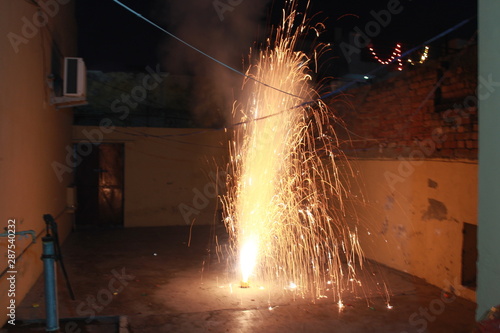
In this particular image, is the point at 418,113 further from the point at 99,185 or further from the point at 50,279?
the point at 99,185

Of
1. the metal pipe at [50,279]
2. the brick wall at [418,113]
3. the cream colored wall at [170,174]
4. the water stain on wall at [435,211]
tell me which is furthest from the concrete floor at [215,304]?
the cream colored wall at [170,174]

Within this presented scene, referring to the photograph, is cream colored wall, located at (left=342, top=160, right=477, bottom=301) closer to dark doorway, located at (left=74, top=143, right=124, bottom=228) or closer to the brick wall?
the brick wall

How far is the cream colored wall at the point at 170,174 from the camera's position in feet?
37.1

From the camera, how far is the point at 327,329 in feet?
15.0

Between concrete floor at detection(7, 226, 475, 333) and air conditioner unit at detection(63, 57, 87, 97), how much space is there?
290cm

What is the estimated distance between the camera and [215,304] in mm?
5324

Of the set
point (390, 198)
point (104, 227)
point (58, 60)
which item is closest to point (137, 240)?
point (104, 227)

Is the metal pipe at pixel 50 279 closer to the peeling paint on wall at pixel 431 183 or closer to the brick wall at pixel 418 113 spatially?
the brick wall at pixel 418 113

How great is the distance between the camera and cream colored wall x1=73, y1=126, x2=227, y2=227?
11.3 m

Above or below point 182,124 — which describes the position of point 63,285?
below

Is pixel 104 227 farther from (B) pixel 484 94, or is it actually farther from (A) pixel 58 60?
(B) pixel 484 94

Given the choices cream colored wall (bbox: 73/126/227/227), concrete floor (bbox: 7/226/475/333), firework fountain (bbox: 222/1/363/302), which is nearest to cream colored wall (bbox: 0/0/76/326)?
concrete floor (bbox: 7/226/475/333)

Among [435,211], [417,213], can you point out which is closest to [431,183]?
[435,211]

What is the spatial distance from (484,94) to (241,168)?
4396 millimetres
